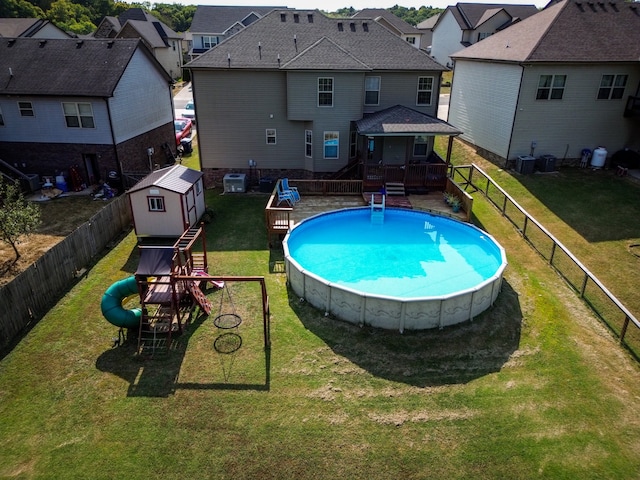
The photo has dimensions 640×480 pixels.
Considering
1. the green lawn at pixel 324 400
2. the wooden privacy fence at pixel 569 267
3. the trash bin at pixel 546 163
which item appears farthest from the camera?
the trash bin at pixel 546 163

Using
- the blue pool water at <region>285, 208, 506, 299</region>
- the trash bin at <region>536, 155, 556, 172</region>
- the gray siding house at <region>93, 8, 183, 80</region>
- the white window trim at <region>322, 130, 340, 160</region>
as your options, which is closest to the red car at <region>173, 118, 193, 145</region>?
the white window trim at <region>322, 130, 340, 160</region>

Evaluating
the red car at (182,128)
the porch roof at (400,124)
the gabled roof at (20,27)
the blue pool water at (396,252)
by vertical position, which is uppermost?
the gabled roof at (20,27)

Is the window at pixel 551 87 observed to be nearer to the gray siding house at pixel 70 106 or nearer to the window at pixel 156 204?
the window at pixel 156 204

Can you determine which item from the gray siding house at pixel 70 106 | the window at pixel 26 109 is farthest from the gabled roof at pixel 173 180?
the window at pixel 26 109

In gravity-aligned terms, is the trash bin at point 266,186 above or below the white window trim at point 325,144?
below

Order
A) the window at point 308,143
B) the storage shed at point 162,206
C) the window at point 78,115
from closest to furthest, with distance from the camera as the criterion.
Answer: the storage shed at point 162,206 < the window at point 78,115 < the window at point 308,143

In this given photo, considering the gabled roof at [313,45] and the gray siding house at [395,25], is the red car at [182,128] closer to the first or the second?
the gabled roof at [313,45]

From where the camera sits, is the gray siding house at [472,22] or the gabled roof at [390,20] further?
the gabled roof at [390,20]

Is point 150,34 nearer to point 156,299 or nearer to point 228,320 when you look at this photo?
point 156,299
